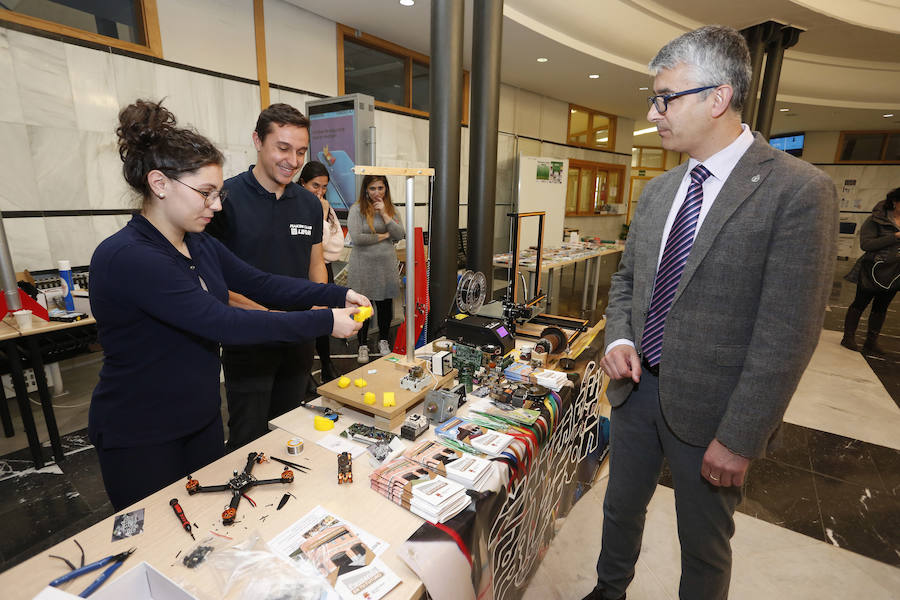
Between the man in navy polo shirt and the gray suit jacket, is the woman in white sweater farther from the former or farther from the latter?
the gray suit jacket

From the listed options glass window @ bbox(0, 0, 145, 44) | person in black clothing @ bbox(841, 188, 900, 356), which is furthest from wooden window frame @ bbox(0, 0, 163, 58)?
person in black clothing @ bbox(841, 188, 900, 356)

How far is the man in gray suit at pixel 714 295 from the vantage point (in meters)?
A: 1.04

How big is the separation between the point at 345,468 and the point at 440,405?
14.5 inches

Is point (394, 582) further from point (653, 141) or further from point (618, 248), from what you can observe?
point (653, 141)

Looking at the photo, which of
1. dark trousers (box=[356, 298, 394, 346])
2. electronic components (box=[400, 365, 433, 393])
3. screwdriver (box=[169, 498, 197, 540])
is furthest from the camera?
dark trousers (box=[356, 298, 394, 346])

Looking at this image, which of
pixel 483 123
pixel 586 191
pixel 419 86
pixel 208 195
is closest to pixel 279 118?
pixel 208 195

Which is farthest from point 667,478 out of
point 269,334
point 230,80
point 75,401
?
point 230,80

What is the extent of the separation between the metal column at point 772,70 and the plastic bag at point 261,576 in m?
6.99

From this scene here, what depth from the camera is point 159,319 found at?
1120 millimetres

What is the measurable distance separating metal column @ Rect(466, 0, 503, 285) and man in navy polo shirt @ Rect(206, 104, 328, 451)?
2.11 m

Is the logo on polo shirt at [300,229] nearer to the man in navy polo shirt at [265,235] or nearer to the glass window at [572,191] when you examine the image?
the man in navy polo shirt at [265,235]

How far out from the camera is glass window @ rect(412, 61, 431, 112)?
5.91 meters

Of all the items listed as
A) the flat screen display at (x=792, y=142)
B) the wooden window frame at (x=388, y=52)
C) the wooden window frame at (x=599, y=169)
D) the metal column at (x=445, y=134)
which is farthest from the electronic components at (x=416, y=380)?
the flat screen display at (x=792, y=142)

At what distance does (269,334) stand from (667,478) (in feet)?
7.75
